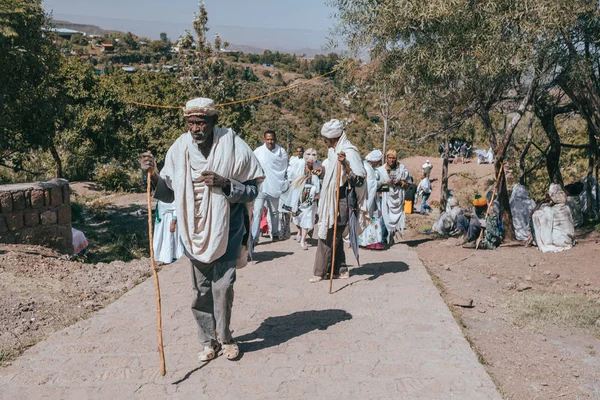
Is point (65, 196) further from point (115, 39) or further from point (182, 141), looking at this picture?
point (115, 39)

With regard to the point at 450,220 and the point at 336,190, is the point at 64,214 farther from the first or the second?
the point at 450,220

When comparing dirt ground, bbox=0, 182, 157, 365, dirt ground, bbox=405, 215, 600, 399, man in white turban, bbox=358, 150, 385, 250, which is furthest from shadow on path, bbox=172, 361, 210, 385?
man in white turban, bbox=358, 150, 385, 250

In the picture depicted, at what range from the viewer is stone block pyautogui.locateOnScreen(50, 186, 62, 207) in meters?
8.95

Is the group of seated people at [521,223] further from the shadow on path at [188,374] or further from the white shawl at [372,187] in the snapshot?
the shadow on path at [188,374]

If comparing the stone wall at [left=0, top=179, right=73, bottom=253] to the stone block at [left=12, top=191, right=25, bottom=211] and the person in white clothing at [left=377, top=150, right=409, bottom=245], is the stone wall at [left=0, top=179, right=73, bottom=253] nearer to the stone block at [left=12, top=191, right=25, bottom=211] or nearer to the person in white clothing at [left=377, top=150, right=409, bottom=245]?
the stone block at [left=12, top=191, right=25, bottom=211]

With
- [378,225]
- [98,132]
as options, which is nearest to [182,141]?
[378,225]

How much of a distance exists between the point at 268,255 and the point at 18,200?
3.71m

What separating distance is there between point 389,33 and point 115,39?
116m

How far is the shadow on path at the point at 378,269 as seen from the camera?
791 centimetres

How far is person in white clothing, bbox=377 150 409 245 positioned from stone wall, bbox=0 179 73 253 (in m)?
5.22

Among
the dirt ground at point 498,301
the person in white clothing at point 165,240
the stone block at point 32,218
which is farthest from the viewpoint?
the person in white clothing at point 165,240

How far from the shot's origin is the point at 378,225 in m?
9.95

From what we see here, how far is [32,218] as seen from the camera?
8.79m

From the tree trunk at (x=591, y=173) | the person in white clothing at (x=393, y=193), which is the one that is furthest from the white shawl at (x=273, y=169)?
the tree trunk at (x=591, y=173)
